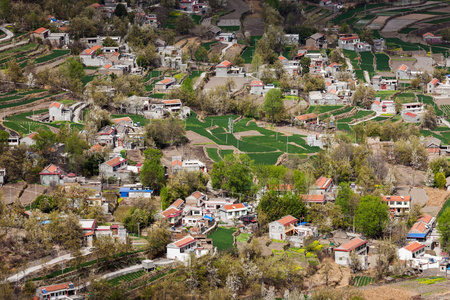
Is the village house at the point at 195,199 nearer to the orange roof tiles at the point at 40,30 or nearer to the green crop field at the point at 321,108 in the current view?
the green crop field at the point at 321,108

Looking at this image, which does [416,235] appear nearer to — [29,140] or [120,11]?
[29,140]

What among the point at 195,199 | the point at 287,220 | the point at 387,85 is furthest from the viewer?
the point at 387,85

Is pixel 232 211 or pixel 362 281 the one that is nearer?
pixel 362 281

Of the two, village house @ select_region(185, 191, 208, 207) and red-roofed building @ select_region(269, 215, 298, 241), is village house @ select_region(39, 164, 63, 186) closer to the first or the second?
village house @ select_region(185, 191, 208, 207)

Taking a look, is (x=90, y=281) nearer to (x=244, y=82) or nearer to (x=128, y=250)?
(x=128, y=250)

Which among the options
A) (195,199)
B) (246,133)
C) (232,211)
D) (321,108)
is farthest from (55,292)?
(321,108)

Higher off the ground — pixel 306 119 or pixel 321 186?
pixel 321 186

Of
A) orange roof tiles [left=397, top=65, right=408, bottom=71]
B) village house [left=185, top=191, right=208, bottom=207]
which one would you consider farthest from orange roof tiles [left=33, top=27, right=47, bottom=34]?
village house [left=185, top=191, right=208, bottom=207]

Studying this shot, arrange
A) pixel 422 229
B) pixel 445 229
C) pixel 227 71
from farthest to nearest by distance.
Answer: pixel 227 71
pixel 422 229
pixel 445 229
